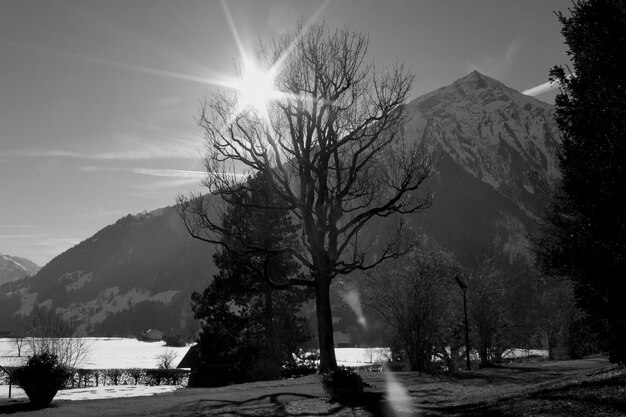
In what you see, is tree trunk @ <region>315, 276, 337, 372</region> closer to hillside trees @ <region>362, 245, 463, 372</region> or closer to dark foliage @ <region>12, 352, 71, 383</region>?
dark foliage @ <region>12, 352, 71, 383</region>

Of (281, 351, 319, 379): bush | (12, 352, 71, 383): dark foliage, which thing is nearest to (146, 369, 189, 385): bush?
(281, 351, 319, 379): bush

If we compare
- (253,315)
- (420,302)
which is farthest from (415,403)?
(253,315)

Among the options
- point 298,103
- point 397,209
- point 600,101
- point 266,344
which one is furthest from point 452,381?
point 266,344

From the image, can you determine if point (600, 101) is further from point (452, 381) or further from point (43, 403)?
point (43, 403)

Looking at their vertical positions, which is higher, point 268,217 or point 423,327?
point 268,217

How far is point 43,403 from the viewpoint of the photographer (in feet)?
52.3

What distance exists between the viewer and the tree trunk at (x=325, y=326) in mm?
19219

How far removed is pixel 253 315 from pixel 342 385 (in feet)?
83.9

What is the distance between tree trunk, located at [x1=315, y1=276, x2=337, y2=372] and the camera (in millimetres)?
19219

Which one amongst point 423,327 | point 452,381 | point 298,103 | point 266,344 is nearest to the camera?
point 298,103

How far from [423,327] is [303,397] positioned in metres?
15.2

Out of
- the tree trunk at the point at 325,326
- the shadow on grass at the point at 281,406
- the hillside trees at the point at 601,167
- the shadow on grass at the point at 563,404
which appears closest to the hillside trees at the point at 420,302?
the tree trunk at the point at 325,326

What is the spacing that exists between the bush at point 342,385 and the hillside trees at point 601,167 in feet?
21.9

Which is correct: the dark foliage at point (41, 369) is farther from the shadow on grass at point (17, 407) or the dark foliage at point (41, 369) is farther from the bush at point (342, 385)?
the bush at point (342, 385)
